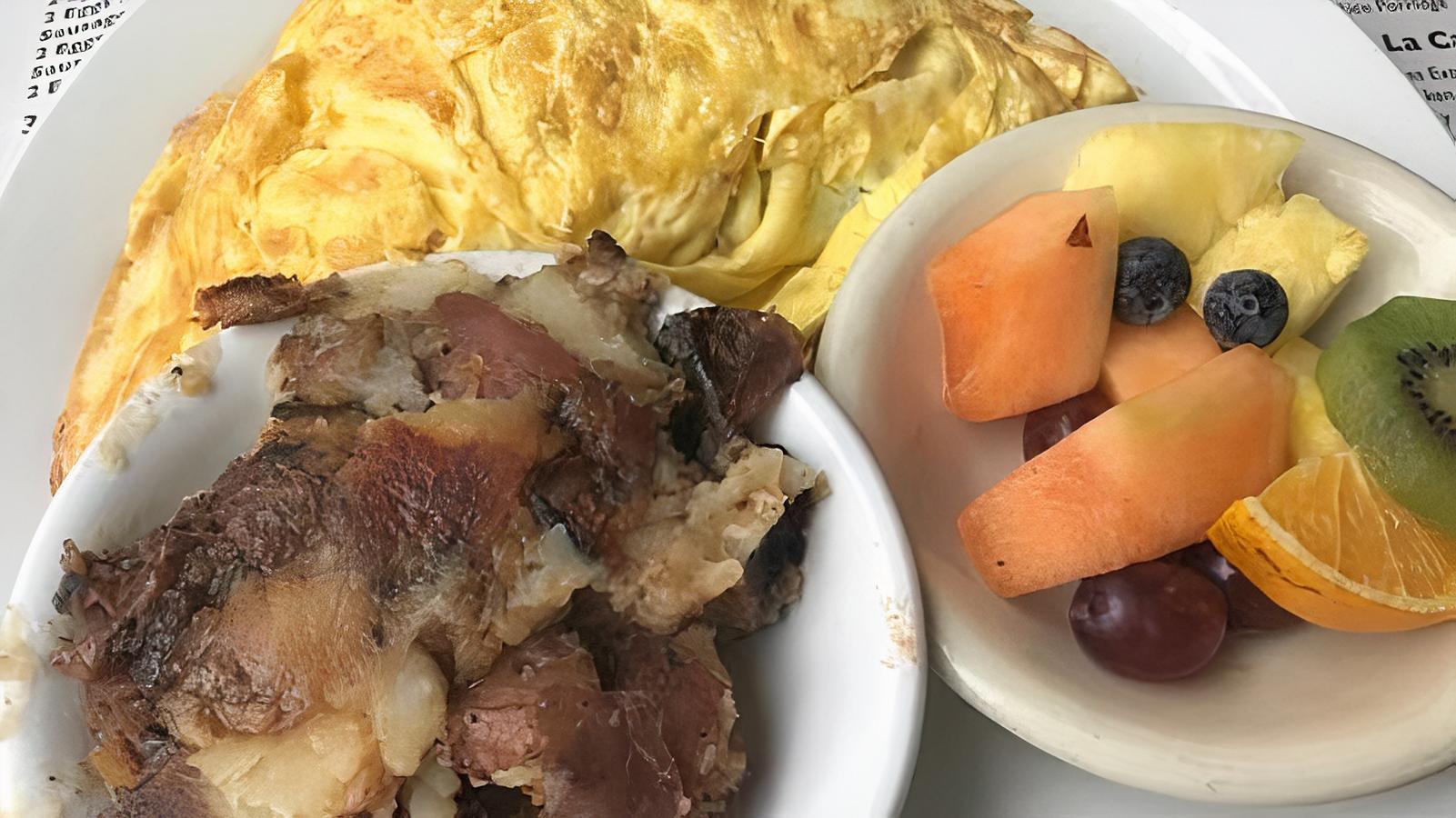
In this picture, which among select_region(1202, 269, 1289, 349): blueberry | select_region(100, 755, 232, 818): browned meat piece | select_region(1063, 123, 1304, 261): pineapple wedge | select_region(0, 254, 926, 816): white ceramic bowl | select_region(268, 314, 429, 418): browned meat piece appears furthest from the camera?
select_region(1063, 123, 1304, 261): pineapple wedge

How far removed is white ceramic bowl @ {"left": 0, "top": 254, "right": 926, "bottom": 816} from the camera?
1036mm

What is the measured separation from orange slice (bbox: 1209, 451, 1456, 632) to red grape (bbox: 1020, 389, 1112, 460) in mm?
240

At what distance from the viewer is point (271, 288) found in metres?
1.24

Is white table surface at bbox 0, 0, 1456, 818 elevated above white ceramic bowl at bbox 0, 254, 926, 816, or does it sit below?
below

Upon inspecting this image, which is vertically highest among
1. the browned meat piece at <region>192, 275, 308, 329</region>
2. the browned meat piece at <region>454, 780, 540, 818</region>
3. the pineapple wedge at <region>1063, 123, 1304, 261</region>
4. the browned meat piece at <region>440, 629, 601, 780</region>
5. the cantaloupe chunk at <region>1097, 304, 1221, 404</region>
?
the pineapple wedge at <region>1063, 123, 1304, 261</region>

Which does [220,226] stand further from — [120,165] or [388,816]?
[388,816]

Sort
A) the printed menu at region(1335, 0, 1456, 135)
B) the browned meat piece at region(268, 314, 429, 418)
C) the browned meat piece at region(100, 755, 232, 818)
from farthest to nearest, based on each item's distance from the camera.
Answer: the printed menu at region(1335, 0, 1456, 135)
the browned meat piece at region(268, 314, 429, 418)
the browned meat piece at region(100, 755, 232, 818)

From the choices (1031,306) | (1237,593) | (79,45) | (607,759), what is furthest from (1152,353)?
(79,45)

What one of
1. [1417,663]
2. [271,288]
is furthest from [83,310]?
[1417,663]

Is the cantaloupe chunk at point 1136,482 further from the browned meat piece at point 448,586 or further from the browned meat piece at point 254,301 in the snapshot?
the browned meat piece at point 254,301

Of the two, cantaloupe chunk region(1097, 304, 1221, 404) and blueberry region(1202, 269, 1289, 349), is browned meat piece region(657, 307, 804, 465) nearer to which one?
cantaloupe chunk region(1097, 304, 1221, 404)

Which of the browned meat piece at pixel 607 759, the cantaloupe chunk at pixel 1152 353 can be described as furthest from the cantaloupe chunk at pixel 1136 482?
the browned meat piece at pixel 607 759

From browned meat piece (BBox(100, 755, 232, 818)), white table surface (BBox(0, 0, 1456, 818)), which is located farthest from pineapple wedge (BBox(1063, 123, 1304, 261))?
browned meat piece (BBox(100, 755, 232, 818))

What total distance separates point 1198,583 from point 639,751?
2.51ft
